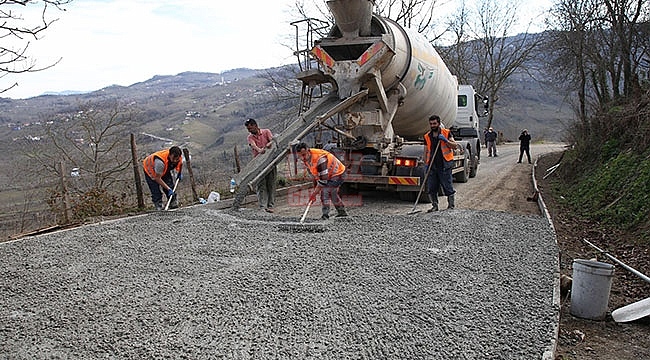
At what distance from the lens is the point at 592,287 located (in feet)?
14.1

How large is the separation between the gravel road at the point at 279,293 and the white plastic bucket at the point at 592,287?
8.9 inches

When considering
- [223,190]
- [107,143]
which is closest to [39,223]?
[223,190]

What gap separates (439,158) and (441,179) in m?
0.34

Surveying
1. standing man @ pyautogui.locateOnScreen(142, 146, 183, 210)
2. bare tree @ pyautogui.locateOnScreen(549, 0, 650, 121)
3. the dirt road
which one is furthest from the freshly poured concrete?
bare tree @ pyautogui.locateOnScreen(549, 0, 650, 121)

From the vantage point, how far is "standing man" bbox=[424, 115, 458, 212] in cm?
779

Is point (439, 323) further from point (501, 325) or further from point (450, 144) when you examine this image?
point (450, 144)

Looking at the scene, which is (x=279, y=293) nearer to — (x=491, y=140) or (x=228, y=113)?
(x=491, y=140)

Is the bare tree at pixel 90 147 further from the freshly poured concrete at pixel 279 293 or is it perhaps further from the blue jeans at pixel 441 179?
the blue jeans at pixel 441 179

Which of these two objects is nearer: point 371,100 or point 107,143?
point 371,100

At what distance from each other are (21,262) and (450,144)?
229 inches

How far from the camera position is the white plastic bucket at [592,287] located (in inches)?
167

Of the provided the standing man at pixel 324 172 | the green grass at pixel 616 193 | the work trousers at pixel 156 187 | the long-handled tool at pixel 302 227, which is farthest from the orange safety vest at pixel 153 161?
the green grass at pixel 616 193

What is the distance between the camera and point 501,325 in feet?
11.5

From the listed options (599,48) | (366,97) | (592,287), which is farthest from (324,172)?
Result: (599,48)
